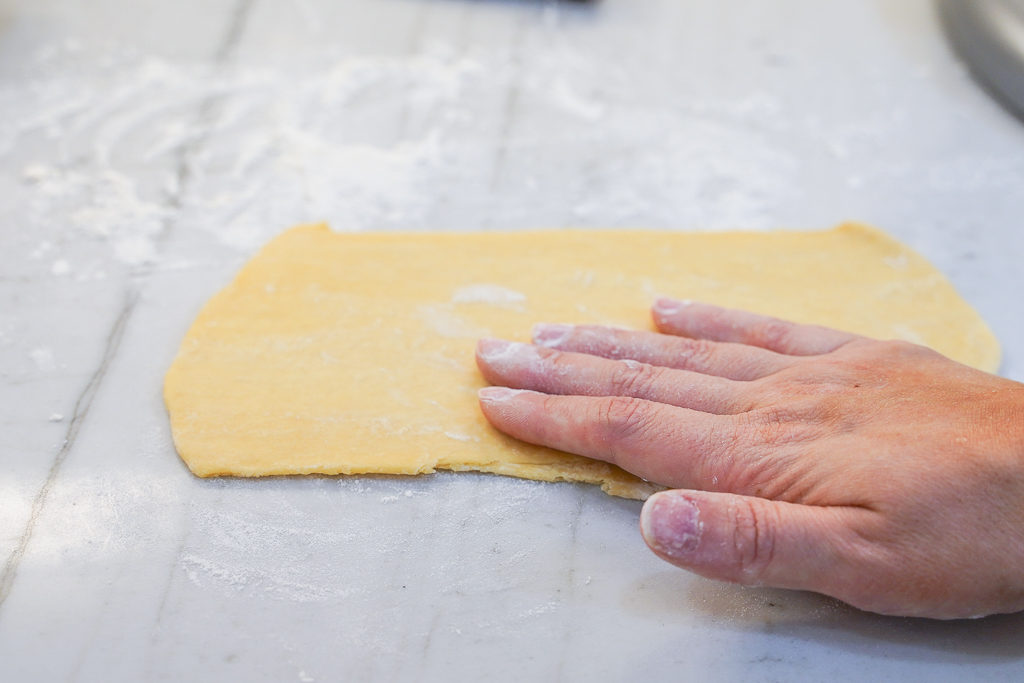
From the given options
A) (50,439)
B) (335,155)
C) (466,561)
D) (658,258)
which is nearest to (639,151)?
(658,258)

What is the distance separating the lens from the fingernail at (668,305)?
1583 mm

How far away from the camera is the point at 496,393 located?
1.41 meters

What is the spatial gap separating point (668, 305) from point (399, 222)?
688 mm

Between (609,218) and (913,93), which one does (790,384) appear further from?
(913,93)

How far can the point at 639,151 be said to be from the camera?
2154 millimetres

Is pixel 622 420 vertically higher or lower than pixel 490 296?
higher

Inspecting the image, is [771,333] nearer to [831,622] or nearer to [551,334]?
[551,334]

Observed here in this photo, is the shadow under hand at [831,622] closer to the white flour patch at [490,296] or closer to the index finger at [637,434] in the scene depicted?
the index finger at [637,434]

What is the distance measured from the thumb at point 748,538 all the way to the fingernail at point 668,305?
0.54m

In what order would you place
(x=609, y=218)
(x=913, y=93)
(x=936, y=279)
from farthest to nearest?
(x=913, y=93) → (x=609, y=218) → (x=936, y=279)

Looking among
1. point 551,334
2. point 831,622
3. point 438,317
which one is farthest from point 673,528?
point 438,317

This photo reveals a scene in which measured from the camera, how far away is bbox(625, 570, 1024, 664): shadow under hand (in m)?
1.21

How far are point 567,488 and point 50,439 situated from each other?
0.90m

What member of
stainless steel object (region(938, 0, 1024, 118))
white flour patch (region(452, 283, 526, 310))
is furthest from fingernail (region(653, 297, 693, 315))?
stainless steel object (region(938, 0, 1024, 118))
